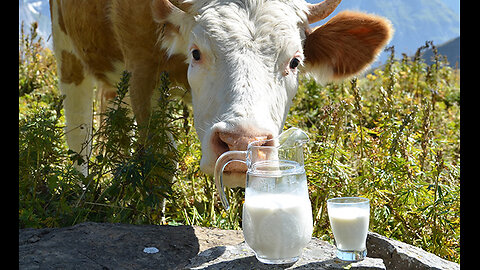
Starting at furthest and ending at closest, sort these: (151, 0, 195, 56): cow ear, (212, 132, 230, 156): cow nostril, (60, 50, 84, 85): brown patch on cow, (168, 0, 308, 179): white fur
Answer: (60, 50, 84, 85): brown patch on cow → (151, 0, 195, 56): cow ear → (168, 0, 308, 179): white fur → (212, 132, 230, 156): cow nostril

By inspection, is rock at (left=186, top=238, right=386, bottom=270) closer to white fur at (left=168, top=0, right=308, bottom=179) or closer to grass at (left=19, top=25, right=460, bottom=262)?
white fur at (left=168, top=0, right=308, bottom=179)

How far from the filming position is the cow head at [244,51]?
2602mm

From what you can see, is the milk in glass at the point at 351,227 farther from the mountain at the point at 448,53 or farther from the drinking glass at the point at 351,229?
the mountain at the point at 448,53

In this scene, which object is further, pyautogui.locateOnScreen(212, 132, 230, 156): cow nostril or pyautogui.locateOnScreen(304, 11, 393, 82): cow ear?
pyautogui.locateOnScreen(304, 11, 393, 82): cow ear

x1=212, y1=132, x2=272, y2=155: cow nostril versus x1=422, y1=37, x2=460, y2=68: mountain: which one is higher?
x1=422, y1=37, x2=460, y2=68: mountain

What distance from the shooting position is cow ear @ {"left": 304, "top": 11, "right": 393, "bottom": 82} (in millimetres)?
3744

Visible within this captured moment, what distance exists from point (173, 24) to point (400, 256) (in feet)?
7.27

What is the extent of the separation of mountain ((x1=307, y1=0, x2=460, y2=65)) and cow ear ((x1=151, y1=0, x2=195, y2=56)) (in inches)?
37.1

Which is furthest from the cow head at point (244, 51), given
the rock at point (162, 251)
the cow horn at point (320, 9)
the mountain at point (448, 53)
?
the mountain at point (448, 53)

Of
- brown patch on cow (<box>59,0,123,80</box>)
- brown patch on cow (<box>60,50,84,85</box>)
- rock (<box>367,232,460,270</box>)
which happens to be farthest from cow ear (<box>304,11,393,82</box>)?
brown patch on cow (<box>60,50,84,85</box>)

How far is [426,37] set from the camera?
5914mm

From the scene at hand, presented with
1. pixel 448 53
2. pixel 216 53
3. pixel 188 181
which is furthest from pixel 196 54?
pixel 448 53

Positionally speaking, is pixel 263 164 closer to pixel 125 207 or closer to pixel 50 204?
pixel 125 207
